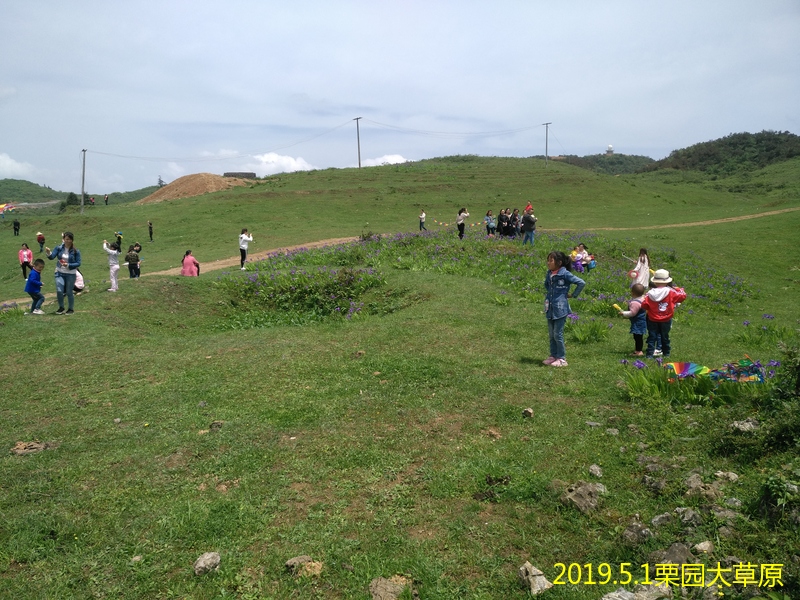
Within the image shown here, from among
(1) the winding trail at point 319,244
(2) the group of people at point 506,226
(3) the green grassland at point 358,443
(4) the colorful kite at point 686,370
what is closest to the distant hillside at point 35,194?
(1) the winding trail at point 319,244

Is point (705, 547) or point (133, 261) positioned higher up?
point (133, 261)

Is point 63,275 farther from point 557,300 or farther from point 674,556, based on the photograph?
point 674,556

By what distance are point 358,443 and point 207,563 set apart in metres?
2.19

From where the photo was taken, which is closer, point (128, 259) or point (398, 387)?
point (398, 387)

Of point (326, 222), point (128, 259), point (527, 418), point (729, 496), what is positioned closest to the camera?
point (729, 496)

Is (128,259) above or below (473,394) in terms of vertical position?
above

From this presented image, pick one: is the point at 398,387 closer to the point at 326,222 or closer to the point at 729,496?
the point at 729,496

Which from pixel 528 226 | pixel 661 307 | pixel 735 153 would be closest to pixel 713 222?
pixel 528 226

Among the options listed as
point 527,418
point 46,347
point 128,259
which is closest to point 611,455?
point 527,418

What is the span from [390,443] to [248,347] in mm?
4939

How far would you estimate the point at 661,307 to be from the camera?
8.27 meters

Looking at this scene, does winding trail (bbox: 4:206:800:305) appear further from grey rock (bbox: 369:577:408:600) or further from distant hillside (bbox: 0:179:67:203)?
distant hillside (bbox: 0:179:67:203)

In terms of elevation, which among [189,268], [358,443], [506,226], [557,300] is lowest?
[358,443]

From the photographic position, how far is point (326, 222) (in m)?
34.2
